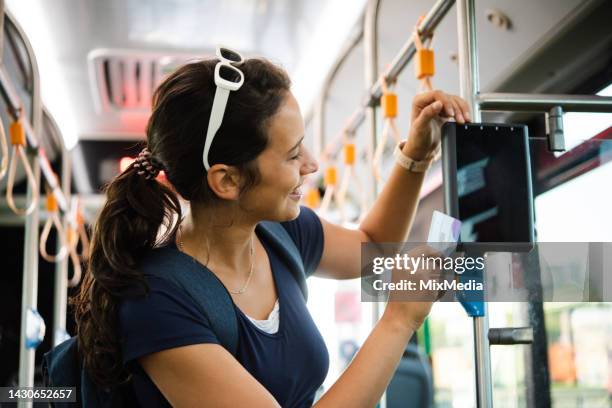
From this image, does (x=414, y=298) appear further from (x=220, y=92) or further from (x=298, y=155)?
(x=220, y=92)

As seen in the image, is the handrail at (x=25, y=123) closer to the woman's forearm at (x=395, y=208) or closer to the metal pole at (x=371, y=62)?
the metal pole at (x=371, y=62)

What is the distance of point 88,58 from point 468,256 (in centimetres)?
213

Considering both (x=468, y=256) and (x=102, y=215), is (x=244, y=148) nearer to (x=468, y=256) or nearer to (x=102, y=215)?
(x=102, y=215)

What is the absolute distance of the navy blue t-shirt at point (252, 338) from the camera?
112 centimetres

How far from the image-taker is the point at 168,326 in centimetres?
112

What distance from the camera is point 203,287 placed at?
120 centimetres

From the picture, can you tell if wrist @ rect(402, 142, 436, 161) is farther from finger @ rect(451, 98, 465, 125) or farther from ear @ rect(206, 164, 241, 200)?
ear @ rect(206, 164, 241, 200)

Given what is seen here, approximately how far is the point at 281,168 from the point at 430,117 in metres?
0.30

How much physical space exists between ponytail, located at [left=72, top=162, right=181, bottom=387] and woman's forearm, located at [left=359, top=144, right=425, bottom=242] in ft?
1.47

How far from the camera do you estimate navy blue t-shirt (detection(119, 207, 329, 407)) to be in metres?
1.12

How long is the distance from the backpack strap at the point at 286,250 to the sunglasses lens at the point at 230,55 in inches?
14.0

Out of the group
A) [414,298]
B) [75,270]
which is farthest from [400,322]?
[75,270]

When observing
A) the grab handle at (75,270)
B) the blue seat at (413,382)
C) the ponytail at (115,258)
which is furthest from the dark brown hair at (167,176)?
the grab handle at (75,270)

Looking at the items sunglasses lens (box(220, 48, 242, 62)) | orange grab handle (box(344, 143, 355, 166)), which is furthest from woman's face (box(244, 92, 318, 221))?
orange grab handle (box(344, 143, 355, 166))
